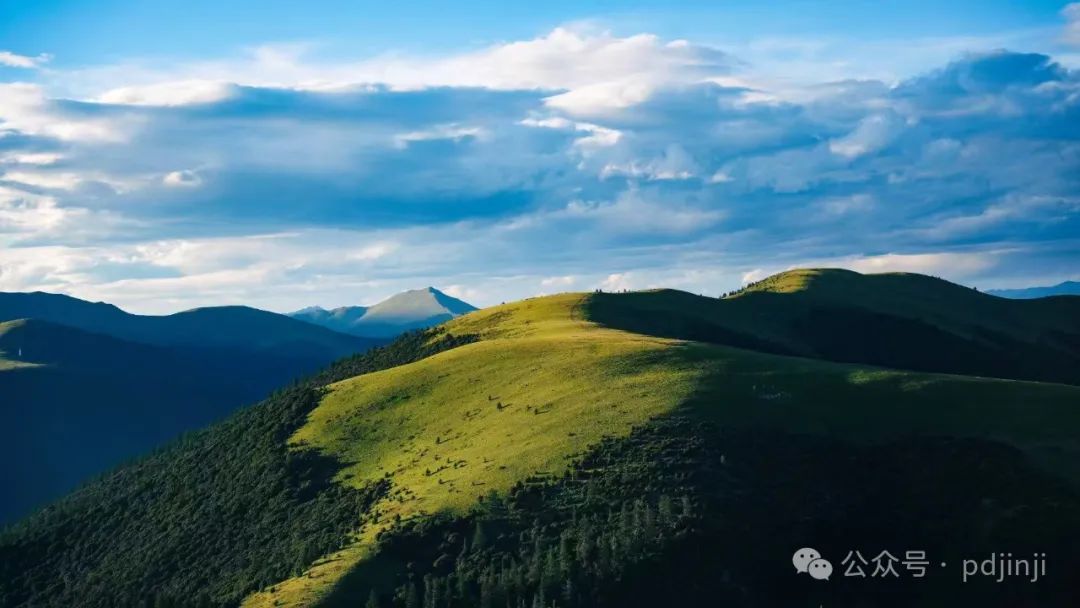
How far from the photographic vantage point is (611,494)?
10281cm

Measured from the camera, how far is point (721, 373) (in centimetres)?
12988

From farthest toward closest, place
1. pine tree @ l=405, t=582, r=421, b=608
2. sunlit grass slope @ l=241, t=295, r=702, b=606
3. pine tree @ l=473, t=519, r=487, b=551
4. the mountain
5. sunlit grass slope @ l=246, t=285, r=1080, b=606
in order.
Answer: sunlit grass slope @ l=241, t=295, r=702, b=606 → sunlit grass slope @ l=246, t=285, r=1080, b=606 → pine tree @ l=473, t=519, r=487, b=551 → pine tree @ l=405, t=582, r=421, b=608 → the mountain

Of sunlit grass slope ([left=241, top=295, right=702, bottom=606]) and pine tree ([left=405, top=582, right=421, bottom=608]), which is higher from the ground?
sunlit grass slope ([left=241, top=295, right=702, bottom=606])

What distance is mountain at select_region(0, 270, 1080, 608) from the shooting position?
93.3 metres

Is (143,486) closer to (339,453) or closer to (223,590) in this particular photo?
(339,453)

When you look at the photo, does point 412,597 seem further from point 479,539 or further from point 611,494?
point 611,494

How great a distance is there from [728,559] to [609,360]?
5018cm

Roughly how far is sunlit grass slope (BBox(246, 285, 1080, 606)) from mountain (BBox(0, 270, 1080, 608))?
37cm

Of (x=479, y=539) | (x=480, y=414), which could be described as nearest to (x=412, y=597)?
(x=479, y=539)

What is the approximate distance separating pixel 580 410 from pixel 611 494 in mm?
21569

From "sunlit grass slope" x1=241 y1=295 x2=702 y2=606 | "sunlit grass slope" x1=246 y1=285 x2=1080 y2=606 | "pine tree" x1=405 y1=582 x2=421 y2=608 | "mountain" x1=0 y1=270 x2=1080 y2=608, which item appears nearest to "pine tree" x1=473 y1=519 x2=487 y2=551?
"mountain" x1=0 y1=270 x2=1080 y2=608

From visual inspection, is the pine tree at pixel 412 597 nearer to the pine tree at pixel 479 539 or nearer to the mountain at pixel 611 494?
the mountain at pixel 611 494

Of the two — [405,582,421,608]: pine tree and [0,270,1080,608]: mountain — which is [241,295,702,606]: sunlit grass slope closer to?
[0,270,1080,608]: mountain

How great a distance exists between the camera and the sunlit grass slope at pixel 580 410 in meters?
110
